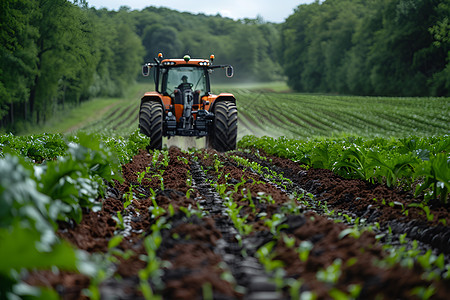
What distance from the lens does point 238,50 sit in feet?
311

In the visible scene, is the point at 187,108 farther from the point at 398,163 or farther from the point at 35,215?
the point at 35,215

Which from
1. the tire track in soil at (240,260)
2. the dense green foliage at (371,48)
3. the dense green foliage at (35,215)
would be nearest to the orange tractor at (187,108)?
the tire track in soil at (240,260)

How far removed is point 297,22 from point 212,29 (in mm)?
49111

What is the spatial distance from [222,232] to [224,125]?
8511mm

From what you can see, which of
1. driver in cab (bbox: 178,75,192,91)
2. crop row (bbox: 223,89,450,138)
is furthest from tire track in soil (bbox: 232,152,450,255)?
crop row (bbox: 223,89,450,138)

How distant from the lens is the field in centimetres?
199

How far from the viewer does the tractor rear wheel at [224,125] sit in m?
11.8

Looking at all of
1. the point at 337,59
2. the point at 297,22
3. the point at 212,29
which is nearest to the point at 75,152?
the point at 337,59

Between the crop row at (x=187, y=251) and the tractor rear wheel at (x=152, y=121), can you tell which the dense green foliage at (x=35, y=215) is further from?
the tractor rear wheel at (x=152, y=121)

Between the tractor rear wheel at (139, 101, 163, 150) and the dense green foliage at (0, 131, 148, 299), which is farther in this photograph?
the tractor rear wheel at (139, 101, 163, 150)

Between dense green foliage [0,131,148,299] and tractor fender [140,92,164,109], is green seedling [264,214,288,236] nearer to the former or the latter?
dense green foliage [0,131,148,299]

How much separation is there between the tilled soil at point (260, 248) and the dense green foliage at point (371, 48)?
120 ft

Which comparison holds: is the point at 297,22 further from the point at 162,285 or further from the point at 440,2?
the point at 162,285

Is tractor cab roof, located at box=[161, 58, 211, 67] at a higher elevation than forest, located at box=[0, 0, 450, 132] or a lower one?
lower
